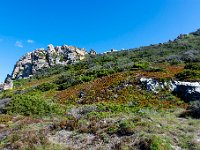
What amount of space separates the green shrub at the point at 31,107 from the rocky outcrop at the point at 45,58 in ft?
191

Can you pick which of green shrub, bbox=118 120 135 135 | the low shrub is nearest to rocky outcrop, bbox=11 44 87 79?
the low shrub

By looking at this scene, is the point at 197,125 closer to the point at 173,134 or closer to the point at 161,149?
the point at 173,134

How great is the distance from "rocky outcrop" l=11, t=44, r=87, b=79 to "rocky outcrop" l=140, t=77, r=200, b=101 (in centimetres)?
5629

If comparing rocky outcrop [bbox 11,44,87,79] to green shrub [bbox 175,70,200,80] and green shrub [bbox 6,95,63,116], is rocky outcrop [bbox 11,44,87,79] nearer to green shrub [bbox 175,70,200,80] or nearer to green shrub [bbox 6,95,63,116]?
green shrub [bbox 175,70,200,80]

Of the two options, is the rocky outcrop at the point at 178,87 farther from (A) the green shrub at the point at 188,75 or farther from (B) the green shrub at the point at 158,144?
(B) the green shrub at the point at 158,144

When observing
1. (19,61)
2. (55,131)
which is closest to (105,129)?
Answer: (55,131)

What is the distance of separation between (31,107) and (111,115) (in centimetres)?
717

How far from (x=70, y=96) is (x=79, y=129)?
11.8m

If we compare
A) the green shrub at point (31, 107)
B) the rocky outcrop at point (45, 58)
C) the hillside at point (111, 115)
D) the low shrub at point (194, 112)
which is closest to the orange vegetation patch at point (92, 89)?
the hillside at point (111, 115)

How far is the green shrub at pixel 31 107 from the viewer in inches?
1013

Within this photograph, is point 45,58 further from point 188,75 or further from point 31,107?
point 31,107

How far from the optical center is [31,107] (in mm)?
26344

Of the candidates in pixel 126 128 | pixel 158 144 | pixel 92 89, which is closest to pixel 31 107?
→ pixel 92 89

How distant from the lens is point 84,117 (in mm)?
22641
